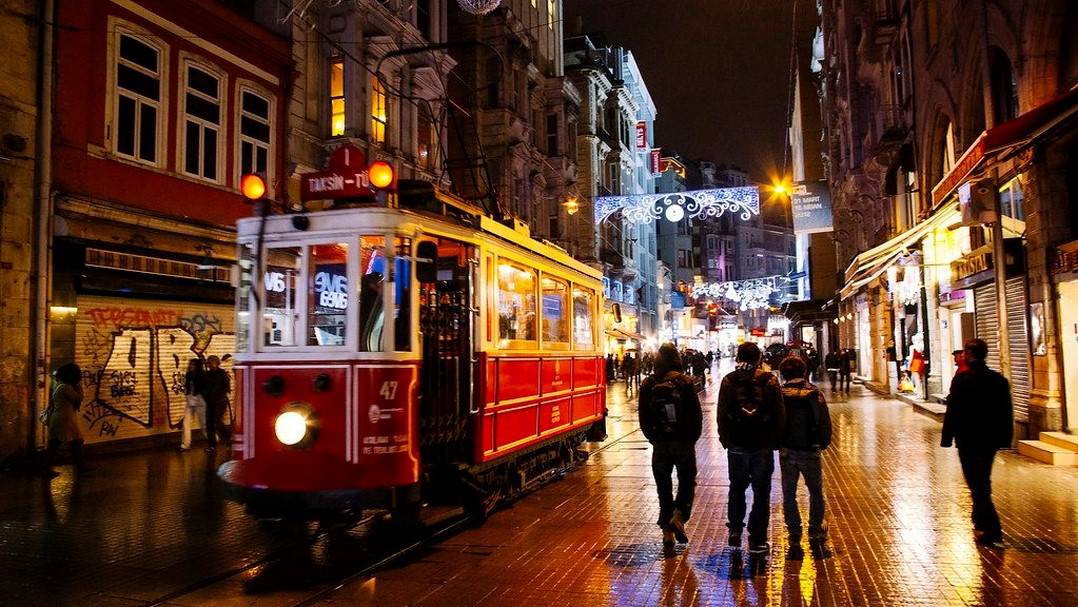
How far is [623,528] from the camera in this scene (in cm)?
787

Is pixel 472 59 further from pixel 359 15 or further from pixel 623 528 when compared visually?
A: pixel 623 528

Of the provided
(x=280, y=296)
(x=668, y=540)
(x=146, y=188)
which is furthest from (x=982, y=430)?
(x=146, y=188)

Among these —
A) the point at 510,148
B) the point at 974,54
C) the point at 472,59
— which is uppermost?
the point at 472,59

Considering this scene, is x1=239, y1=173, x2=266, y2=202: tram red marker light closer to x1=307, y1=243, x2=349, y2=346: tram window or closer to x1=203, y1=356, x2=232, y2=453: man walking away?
x1=307, y1=243, x2=349, y2=346: tram window

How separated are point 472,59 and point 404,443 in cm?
2537

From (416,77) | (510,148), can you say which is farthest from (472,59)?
(416,77)

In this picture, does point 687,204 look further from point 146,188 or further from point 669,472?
point 669,472

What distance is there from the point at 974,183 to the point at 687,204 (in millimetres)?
10615

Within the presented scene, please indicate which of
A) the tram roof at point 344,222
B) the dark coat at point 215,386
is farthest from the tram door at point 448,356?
the dark coat at point 215,386

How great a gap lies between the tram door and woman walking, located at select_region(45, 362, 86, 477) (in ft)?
23.0

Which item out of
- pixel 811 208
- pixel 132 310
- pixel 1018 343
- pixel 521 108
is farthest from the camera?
pixel 521 108

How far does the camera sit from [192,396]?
1398cm

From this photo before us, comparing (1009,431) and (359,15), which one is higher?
(359,15)

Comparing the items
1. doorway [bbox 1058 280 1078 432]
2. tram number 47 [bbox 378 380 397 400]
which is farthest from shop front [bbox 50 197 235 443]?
doorway [bbox 1058 280 1078 432]
